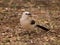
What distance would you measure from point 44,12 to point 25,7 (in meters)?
0.93

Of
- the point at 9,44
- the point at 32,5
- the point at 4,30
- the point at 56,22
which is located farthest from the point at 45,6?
the point at 9,44

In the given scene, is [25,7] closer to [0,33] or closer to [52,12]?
[52,12]

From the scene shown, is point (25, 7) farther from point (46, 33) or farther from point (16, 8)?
point (46, 33)

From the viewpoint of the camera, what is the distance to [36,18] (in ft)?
36.6

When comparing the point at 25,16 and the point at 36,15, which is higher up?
the point at 25,16

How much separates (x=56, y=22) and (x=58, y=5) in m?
2.47

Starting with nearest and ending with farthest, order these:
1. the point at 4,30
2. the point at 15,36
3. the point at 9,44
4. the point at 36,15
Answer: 1. the point at 9,44
2. the point at 15,36
3. the point at 4,30
4. the point at 36,15

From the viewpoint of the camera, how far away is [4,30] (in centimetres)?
954

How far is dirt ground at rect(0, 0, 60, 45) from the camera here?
8.61 m

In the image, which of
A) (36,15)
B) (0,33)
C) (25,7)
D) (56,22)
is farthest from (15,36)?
(25,7)

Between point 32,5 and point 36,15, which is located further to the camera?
point 32,5

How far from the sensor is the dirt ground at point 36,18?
861 cm

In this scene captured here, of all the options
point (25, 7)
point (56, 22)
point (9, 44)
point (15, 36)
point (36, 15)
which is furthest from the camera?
point (25, 7)

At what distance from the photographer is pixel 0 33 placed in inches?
364
